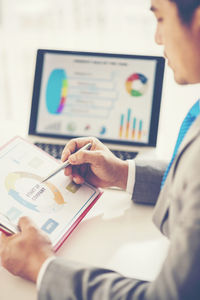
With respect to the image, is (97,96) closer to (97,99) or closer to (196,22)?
(97,99)

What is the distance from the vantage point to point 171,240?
501mm

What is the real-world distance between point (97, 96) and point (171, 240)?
0.81m

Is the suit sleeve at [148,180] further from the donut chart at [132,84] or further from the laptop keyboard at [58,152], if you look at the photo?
the donut chart at [132,84]

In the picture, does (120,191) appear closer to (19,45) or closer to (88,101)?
(88,101)

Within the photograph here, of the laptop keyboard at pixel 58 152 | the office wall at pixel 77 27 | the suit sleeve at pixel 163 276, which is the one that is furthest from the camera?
the office wall at pixel 77 27

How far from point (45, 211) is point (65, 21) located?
157 centimetres

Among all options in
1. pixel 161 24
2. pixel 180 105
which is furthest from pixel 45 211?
pixel 180 105

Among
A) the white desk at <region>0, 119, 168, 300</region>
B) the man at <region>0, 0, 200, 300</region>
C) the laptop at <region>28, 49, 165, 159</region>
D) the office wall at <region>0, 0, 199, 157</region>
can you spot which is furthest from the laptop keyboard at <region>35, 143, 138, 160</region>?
the office wall at <region>0, 0, 199, 157</region>

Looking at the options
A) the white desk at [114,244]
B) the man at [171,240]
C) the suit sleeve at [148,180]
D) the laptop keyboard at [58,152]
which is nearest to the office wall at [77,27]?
the laptop keyboard at [58,152]

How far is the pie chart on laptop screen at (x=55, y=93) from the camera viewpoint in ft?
4.08

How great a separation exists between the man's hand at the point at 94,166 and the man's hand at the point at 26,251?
229mm

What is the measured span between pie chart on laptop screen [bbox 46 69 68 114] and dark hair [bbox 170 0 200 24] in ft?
2.44

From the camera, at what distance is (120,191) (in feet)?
3.20

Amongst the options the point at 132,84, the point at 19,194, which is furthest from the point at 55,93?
the point at 19,194
